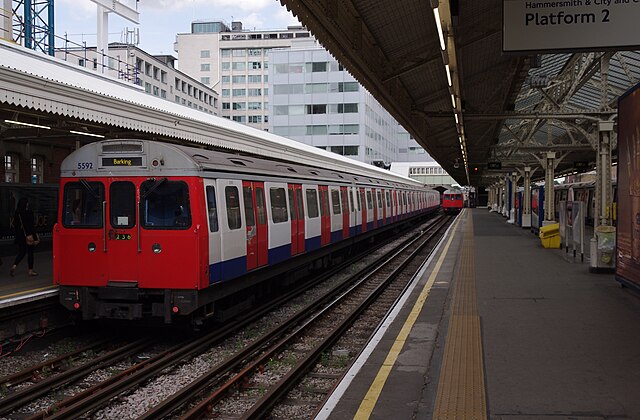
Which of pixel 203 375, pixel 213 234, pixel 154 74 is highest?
pixel 154 74

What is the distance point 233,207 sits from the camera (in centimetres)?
923

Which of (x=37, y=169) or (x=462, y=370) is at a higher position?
(x=37, y=169)

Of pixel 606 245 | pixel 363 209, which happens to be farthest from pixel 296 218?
pixel 363 209

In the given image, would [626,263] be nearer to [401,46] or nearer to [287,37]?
[401,46]

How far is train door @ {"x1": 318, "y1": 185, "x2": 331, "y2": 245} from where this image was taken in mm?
14594

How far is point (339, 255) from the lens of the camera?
18.4 m

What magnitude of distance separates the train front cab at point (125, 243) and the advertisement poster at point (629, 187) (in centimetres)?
656

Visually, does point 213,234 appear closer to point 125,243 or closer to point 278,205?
point 125,243

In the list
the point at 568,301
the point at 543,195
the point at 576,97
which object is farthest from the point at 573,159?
the point at 568,301

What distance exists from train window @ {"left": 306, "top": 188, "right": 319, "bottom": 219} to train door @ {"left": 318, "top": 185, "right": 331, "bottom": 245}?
0.45 m

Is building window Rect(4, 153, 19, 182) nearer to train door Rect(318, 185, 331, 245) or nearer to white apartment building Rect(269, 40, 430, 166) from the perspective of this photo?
train door Rect(318, 185, 331, 245)

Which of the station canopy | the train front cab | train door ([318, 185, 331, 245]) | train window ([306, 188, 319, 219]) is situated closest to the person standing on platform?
the train front cab

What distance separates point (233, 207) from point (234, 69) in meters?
88.3

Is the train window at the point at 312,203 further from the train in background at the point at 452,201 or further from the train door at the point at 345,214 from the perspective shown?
the train in background at the point at 452,201
